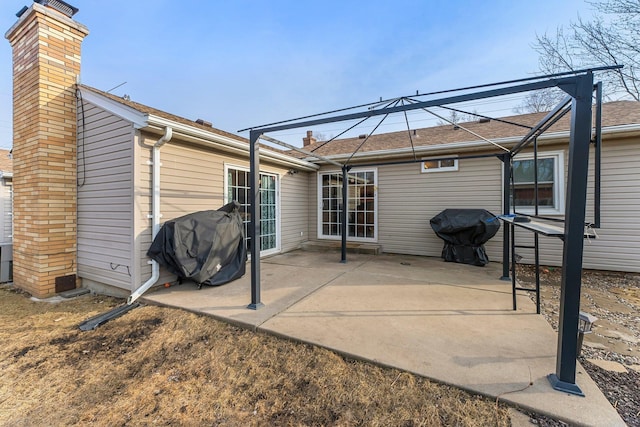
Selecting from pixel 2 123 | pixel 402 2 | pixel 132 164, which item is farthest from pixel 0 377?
pixel 2 123

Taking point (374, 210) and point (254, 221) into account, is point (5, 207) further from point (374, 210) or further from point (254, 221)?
point (374, 210)

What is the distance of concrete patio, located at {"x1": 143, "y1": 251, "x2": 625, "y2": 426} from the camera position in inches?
71.1

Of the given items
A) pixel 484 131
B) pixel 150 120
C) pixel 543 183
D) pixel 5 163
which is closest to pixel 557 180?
pixel 543 183

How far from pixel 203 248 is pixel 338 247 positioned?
397cm

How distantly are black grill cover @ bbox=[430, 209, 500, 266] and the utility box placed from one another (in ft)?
29.0

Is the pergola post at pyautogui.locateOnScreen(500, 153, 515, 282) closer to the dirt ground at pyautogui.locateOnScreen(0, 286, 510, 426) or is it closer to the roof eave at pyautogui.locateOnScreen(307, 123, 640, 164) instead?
the roof eave at pyautogui.locateOnScreen(307, 123, 640, 164)

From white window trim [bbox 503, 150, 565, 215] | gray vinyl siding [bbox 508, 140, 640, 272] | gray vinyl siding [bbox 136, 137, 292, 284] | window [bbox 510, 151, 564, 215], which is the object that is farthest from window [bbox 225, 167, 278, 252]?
gray vinyl siding [bbox 508, 140, 640, 272]

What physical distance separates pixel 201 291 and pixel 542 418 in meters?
3.85

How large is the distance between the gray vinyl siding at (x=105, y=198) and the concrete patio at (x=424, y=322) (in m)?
0.87

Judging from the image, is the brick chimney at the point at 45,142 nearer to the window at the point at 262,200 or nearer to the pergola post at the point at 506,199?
the window at the point at 262,200

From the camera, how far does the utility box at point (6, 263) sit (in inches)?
203

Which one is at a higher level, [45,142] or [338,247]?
[45,142]

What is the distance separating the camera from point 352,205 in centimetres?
743

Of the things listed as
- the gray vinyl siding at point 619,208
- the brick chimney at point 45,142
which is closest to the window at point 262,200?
the brick chimney at point 45,142
